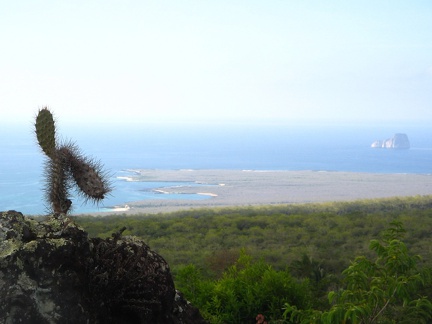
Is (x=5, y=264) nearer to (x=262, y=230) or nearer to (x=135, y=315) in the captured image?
(x=135, y=315)

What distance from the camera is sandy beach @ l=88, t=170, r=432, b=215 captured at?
43594 mm

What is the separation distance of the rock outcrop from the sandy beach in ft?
113

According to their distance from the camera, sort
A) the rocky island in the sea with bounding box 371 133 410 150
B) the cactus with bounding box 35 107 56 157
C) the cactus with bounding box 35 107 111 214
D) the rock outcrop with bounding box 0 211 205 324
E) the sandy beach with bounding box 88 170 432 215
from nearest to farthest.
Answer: the rock outcrop with bounding box 0 211 205 324, the cactus with bounding box 35 107 111 214, the cactus with bounding box 35 107 56 157, the sandy beach with bounding box 88 170 432 215, the rocky island in the sea with bounding box 371 133 410 150

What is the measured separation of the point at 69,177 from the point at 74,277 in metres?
2.45

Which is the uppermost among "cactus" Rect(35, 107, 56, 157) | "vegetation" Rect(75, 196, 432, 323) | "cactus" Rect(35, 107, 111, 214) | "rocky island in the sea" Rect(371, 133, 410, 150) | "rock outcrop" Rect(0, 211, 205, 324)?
"rocky island in the sea" Rect(371, 133, 410, 150)

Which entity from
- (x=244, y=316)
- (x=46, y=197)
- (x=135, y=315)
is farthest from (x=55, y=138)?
(x=135, y=315)

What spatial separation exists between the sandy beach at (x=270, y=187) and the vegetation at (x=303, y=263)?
1155 cm

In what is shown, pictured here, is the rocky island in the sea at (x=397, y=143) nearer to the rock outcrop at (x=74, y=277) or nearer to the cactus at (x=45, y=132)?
the cactus at (x=45, y=132)

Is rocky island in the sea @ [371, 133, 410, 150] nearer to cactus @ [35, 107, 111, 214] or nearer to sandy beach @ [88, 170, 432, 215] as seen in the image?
sandy beach @ [88, 170, 432, 215]

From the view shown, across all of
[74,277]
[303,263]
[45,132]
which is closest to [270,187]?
[303,263]

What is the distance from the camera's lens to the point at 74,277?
243cm

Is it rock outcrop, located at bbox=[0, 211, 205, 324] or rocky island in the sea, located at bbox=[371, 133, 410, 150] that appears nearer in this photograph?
rock outcrop, located at bbox=[0, 211, 205, 324]

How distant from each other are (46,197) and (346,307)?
2.52 meters

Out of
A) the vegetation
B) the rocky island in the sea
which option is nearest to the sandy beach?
the vegetation
